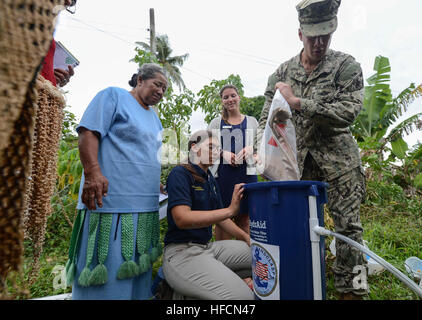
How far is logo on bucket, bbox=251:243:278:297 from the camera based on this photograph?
4.12 ft

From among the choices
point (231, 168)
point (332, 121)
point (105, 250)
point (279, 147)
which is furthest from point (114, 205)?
point (332, 121)

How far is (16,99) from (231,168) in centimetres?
199

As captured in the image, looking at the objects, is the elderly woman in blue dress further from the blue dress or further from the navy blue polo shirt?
the blue dress

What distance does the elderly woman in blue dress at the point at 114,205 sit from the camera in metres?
1.42

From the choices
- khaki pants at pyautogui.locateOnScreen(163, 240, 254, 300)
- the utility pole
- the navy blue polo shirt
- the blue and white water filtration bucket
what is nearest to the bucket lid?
the blue and white water filtration bucket

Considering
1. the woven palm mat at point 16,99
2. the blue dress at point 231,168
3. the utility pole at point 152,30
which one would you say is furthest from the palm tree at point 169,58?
the woven palm mat at point 16,99

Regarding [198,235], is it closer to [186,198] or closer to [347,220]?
[186,198]

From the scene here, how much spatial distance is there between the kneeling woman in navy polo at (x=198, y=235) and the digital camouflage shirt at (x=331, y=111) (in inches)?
26.6

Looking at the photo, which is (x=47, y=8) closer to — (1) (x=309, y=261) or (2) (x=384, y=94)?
(1) (x=309, y=261)

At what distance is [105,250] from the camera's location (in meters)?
1.44

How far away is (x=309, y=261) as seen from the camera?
3.94 feet

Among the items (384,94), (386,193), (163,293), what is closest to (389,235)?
(386,193)

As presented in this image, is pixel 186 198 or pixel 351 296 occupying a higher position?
pixel 186 198

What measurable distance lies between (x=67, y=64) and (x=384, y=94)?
24.3ft
